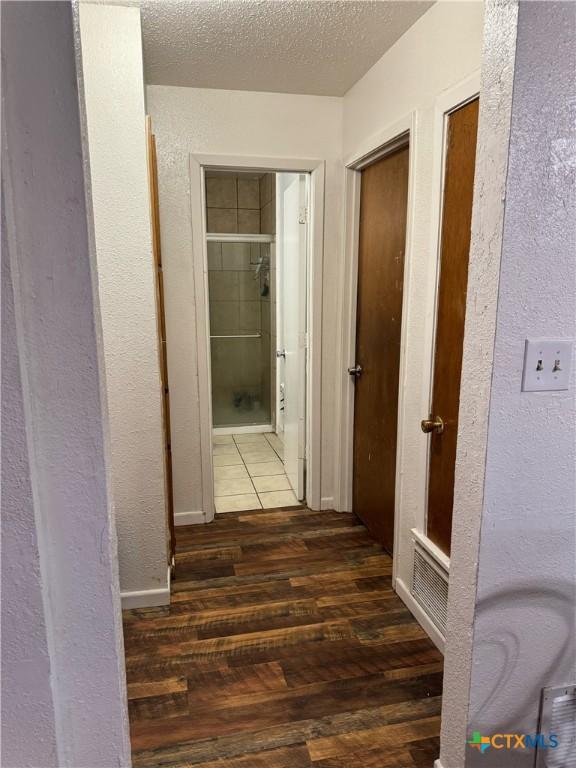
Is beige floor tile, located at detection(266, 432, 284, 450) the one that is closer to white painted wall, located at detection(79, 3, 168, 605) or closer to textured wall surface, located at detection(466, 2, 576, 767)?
white painted wall, located at detection(79, 3, 168, 605)

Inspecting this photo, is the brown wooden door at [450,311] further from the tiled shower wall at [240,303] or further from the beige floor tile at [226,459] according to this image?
the tiled shower wall at [240,303]

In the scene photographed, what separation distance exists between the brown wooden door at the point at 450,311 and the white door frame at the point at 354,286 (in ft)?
0.78

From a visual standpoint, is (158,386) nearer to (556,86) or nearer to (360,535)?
(360,535)

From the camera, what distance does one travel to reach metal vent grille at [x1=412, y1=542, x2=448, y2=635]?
75.7 inches

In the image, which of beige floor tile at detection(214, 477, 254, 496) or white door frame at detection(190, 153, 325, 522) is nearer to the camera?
white door frame at detection(190, 153, 325, 522)

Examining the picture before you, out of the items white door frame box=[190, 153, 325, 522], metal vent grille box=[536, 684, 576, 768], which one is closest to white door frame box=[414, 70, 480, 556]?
metal vent grille box=[536, 684, 576, 768]

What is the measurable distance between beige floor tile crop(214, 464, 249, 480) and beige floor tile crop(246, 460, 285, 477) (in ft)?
0.16

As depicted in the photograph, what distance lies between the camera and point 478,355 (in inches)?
44.5

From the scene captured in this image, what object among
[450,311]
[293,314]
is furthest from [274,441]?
[450,311]

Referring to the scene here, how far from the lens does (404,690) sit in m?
1.76

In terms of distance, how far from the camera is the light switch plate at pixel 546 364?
3.61 feet

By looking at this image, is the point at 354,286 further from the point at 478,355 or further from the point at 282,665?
the point at 282,665

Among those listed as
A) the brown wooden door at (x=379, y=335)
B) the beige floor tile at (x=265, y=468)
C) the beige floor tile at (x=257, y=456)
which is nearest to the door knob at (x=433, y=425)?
the brown wooden door at (x=379, y=335)

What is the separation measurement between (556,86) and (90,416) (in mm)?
1099
